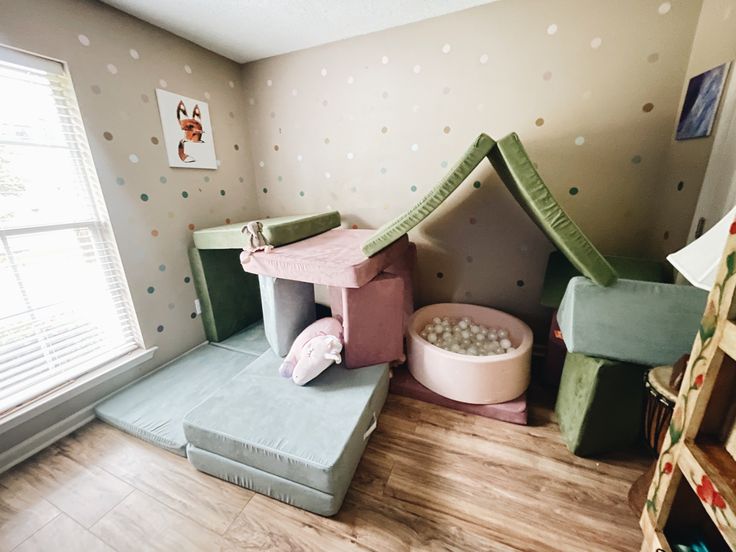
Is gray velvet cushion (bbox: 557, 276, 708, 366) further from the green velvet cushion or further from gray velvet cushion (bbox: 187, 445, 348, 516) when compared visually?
gray velvet cushion (bbox: 187, 445, 348, 516)

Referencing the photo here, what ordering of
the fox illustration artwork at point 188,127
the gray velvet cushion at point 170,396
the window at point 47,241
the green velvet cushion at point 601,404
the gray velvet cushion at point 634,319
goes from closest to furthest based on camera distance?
the gray velvet cushion at point 634,319
the green velvet cushion at point 601,404
the window at point 47,241
the gray velvet cushion at point 170,396
the fox illustration artwork at point 188,127

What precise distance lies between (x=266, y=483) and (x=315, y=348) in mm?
589

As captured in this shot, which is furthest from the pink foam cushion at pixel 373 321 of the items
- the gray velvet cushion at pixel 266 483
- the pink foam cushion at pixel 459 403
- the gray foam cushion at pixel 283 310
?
the gray velvet cushion at pixel 266 483

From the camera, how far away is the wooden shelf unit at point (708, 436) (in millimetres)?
625

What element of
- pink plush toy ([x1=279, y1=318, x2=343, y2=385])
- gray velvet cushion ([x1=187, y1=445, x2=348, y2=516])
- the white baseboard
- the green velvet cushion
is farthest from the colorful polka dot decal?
gray velvet cushion ([x1=187, y1=445, x2=348, y2=516])

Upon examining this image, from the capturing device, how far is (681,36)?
138 cm

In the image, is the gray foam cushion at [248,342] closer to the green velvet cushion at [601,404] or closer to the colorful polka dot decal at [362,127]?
the colorful polka dot decal at [362,127]

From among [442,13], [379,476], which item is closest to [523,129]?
[442,13]

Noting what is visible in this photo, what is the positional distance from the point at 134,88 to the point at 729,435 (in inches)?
112

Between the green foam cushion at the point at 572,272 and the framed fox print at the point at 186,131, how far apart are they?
243 centimetres

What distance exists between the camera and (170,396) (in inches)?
64.9

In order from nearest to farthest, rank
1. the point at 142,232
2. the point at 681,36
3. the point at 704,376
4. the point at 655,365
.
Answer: the point at 704,376 < the point at 655,365 < the point at 681,36 < the point at 142,232

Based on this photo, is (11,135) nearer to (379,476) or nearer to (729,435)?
(379,476)

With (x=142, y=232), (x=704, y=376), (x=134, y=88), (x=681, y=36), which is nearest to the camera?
(x=704, y=376)
